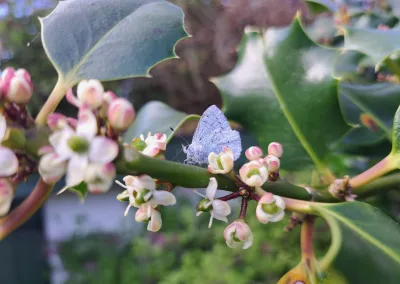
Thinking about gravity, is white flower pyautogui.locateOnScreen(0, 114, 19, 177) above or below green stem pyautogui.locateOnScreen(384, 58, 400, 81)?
above

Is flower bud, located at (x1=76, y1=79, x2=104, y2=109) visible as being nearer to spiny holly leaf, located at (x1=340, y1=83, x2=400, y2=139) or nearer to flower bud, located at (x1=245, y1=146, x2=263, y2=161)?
flower bud, located at (x1=245, y1=146, x2=263, y2=161)

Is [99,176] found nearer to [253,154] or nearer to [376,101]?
[253,154]

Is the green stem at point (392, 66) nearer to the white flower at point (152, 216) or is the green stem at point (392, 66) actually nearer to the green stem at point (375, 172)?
the green stem at point (375, 172)

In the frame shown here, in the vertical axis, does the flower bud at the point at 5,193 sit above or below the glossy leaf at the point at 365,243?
above

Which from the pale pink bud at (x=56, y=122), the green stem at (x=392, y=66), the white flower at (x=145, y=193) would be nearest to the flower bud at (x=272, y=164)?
the white flower at (x=145, y=193)

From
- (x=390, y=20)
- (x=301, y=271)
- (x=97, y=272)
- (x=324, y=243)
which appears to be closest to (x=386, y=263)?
(x=301, y=271)

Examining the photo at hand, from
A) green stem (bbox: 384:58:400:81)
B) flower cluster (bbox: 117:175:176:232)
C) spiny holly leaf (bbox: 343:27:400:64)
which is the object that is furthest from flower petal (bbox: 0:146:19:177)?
green stem (bbox: 384:58:400:81)
